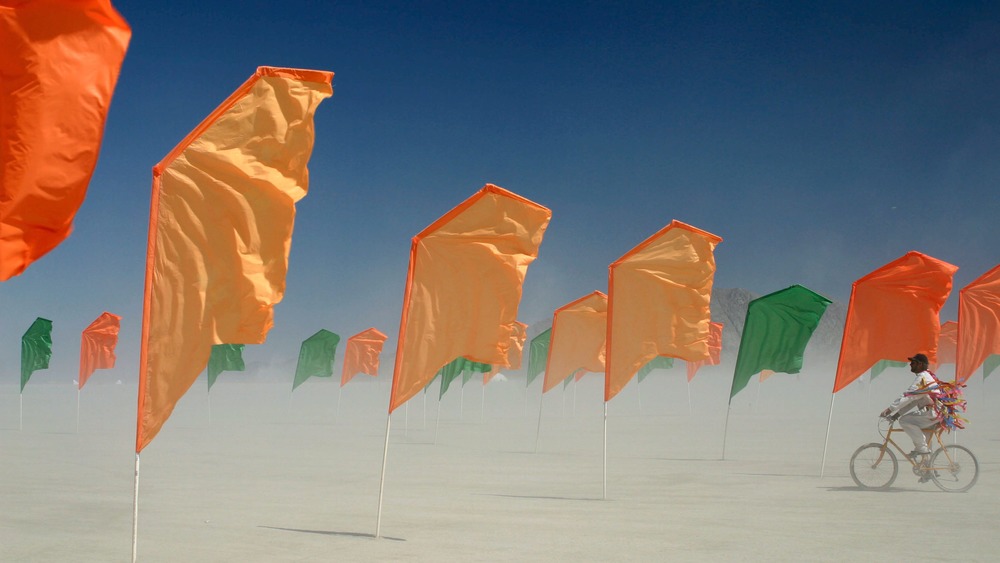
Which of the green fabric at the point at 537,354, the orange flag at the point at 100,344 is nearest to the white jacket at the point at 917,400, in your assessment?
the green fabric at the point at 537,354

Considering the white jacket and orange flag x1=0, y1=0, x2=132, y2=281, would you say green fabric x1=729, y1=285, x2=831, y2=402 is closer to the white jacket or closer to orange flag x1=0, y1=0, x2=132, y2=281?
the white jacket

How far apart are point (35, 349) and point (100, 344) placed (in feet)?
9.28

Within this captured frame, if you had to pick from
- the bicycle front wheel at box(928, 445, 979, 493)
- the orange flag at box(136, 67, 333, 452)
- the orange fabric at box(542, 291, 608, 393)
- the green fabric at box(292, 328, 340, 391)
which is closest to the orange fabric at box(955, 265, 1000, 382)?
the bicycle front wheel at box(928, 445, 979, 493)

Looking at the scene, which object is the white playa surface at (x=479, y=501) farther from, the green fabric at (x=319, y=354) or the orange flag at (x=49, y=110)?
the green fabric at (x=319, y=354)

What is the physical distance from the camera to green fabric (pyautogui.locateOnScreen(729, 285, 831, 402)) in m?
20.9

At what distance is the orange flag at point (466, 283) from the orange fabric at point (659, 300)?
150 inches

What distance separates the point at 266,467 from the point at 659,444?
11993 mm

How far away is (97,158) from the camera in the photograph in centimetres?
469

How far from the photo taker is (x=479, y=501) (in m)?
14.2

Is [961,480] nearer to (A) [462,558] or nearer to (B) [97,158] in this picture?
(A) [462,558]

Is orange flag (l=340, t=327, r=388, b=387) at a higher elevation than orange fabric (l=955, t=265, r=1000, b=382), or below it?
below

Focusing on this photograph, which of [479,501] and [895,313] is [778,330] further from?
[479,501]

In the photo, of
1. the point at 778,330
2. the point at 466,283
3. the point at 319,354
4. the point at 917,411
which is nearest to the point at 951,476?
the point at 917,411

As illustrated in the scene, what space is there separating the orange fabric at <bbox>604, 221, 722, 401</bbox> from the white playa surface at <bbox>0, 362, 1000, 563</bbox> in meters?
2.36
